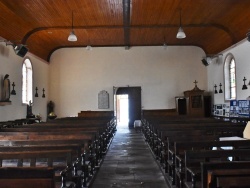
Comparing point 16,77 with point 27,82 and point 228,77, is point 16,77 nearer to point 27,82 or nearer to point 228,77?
point 27,82

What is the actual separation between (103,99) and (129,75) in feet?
6.23

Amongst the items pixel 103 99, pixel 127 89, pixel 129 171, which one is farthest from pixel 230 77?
pixel 129 171

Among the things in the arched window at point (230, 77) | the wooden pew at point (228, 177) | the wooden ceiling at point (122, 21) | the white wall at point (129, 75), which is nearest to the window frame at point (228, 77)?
the arched window at point (230, 77)

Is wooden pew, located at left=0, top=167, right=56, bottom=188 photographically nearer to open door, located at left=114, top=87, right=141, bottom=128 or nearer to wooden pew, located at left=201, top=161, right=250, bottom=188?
wooden pew, located at left=201, top=161, right=250, bottom=188

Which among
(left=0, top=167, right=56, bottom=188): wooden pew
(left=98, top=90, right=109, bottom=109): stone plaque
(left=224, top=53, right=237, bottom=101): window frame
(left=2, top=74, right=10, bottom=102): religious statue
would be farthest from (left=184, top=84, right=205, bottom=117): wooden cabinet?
(left=0, top=167, right=56, bottom=188): wooden pew

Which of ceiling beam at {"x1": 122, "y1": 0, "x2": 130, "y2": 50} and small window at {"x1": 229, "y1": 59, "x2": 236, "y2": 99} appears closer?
ceiling beam at {"x1": 122, "y1": 0, "x2": 130, "y2": 50}

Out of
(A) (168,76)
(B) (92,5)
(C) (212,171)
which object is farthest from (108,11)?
(C) (212,171)

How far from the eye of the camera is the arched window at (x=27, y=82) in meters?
12.5

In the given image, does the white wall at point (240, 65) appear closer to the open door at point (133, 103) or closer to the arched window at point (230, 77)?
the arched window at point (230, 77)

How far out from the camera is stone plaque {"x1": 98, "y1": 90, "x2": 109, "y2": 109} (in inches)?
614

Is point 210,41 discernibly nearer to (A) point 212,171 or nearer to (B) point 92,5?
(B) point 92,5

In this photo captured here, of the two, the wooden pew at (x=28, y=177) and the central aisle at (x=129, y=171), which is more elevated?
the wooden pew at (x=28, y=177)

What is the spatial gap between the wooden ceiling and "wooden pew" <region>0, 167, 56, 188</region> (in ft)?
24.7

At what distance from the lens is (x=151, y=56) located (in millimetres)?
15703
